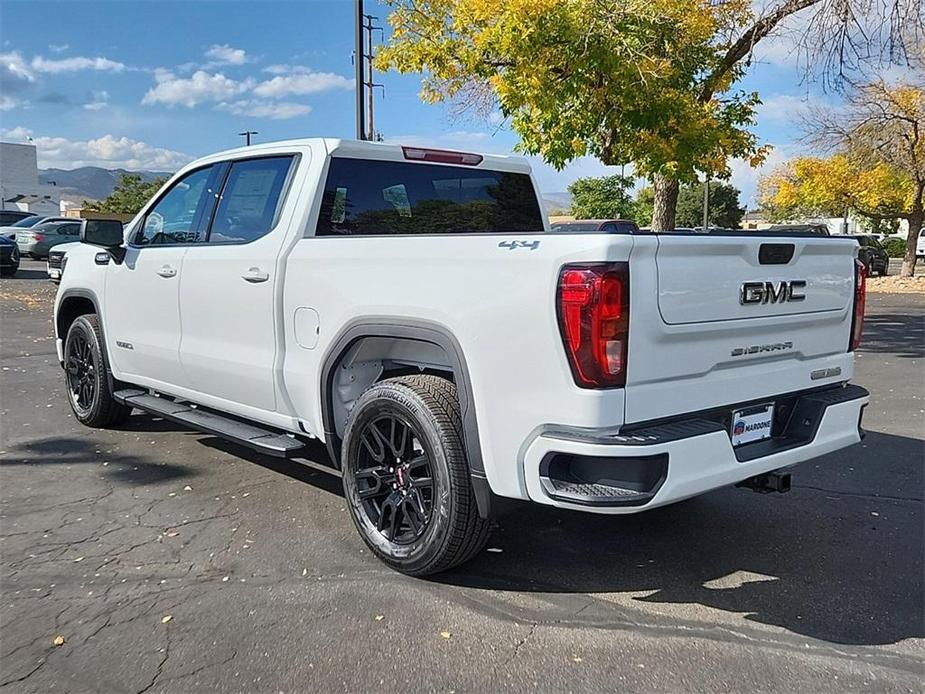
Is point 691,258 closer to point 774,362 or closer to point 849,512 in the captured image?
point 774,362

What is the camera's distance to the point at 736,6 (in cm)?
1080

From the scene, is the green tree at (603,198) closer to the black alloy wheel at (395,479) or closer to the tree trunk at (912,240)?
the tree trunk at (912,240)

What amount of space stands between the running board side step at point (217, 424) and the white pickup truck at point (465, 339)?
1.1 inches

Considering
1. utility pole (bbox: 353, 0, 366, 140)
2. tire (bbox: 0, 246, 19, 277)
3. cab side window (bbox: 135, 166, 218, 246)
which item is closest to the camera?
cab side window (bbox: 135, 166, 218, 246)

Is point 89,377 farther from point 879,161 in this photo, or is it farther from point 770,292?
point 879,161

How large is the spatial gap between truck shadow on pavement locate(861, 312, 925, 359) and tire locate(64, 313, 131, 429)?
9.56 m

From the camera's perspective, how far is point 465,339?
3.26 metres

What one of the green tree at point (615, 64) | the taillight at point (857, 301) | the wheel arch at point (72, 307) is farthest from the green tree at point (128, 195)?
the taillight at point (857, 301)

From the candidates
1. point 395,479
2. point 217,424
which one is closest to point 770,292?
point 395,479

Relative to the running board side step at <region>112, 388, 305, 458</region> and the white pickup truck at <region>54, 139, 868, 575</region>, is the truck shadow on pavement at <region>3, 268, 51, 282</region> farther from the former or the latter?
the white pickup truck at <region>54, 139, 868, 575</region>

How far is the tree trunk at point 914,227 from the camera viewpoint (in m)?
25.5

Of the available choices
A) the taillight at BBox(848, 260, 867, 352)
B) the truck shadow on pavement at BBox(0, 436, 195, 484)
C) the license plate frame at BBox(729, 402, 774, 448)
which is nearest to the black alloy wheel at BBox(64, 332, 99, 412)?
the truck shadow on pavement at BBox(0, 436, 195, 484)

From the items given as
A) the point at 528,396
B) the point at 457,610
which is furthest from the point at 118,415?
the point at 528,396

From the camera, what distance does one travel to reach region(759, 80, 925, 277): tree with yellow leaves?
911 inches
